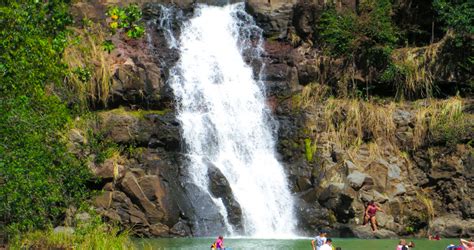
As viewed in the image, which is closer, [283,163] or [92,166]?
[92,166]

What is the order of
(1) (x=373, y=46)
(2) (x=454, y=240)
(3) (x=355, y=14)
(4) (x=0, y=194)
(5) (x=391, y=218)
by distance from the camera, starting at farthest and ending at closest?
(3) (x=355, y=14) → (1) (x=373, y=46) → (5) (x=391, y=218) → (2) (x=454, y=240) → (4) (x=0, y=194)

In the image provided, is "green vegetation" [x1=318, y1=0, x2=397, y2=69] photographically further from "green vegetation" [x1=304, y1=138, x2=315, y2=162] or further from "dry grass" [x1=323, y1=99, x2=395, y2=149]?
"green vegetation" [x1=304, y1=138, x2=315, y2=162]

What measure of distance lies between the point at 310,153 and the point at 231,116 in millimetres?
4124

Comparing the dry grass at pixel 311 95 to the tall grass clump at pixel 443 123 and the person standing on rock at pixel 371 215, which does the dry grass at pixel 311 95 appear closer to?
the tall grass clump at pixel 443 123

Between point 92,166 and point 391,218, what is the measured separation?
1198 cm

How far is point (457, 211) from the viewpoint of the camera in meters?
28.1

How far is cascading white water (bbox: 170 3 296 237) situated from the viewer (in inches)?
1084

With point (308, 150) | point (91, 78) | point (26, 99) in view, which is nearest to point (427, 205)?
point (308, 150)

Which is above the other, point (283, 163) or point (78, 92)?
point (78, 92)

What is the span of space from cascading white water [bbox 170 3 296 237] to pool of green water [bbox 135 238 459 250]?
8.34 feet

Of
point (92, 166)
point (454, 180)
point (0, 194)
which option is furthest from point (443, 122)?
point (0, 194)

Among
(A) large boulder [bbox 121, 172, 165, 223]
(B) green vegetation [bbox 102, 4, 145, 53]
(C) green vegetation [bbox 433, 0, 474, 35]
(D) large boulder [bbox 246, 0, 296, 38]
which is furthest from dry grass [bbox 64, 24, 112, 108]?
(C) green vegetation [bbox 433, 0, 474, 35]

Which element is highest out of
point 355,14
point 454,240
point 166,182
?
point 355,14

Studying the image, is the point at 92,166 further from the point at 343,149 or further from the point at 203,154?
the point at 343,149
